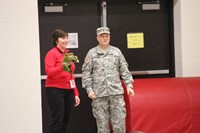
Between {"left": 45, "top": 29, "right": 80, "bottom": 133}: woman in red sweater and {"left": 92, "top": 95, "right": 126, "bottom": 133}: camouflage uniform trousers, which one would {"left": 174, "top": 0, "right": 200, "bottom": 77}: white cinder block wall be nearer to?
{"left": 92, "top": 95, "right": 126, "bottom": 133}: camouflage uniform trousers

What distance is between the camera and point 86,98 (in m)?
4.55

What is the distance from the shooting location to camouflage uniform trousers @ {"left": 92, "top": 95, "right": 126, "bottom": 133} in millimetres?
3797

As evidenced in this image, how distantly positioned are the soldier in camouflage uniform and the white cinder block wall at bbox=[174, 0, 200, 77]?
1.11m

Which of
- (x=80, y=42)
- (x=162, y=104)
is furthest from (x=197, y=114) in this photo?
(x=80, y=42)

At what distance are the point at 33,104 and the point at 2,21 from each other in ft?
3.51

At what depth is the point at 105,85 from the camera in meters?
3.78

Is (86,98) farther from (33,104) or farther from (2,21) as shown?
(2,21)

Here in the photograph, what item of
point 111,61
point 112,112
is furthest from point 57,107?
point 111,61

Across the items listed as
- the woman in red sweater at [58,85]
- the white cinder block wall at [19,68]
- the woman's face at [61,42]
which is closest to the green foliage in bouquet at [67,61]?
the woman in red sweater at [58,85]

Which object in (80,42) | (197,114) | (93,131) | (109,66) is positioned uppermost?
(80,42)

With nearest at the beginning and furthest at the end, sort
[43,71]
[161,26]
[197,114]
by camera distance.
A: 1. [197,114]
2. [43,71]
3. [161,26]

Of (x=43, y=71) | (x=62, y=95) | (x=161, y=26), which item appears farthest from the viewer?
(x=161, y=26)

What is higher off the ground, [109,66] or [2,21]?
[2,21]

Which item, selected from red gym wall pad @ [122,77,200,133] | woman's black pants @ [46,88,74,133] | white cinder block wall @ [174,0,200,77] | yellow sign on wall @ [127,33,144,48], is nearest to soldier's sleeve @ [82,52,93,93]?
woman's black pants @ [46,88,74,133]
